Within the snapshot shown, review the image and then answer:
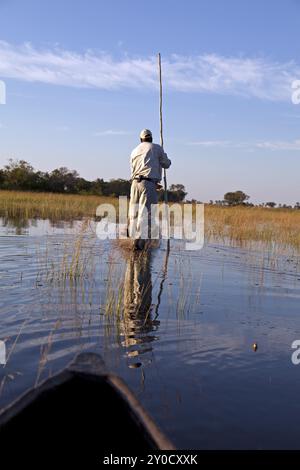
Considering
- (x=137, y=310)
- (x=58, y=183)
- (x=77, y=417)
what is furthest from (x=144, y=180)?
(x=58, y=183)

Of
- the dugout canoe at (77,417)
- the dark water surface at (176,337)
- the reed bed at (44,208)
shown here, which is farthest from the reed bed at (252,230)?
the dugout canoe at (77,417)

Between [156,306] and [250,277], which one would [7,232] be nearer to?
[250,277]

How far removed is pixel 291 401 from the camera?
293 centimetres

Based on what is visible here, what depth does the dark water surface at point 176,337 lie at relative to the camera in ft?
8.80

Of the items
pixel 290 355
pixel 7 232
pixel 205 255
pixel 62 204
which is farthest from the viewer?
pixel 62 204

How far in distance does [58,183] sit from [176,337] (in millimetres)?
43736

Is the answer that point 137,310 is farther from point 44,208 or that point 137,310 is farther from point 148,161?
point 44,208

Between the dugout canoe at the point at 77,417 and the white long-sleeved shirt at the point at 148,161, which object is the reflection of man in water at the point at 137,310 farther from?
the white long-sleeved shirt at the point at 148,161

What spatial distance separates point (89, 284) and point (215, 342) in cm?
229

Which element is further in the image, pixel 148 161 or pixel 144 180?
pixel 144 180

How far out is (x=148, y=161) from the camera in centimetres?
955

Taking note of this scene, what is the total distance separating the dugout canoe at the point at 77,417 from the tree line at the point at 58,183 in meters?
35.3
